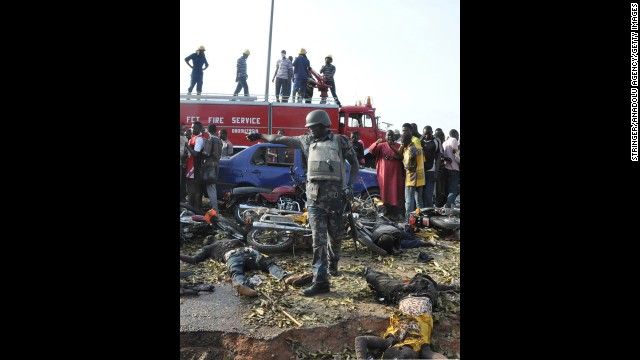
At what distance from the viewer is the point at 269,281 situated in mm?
4988

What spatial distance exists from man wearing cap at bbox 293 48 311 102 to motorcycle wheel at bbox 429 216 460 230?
314 inches

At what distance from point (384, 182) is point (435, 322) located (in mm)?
4701

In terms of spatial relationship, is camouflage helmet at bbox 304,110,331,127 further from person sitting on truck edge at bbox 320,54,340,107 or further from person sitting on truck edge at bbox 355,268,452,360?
person sitting on truck edge at bbox 320,54,340,107

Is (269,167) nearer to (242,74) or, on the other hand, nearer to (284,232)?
(284,232)

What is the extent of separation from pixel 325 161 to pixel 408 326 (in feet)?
6.64

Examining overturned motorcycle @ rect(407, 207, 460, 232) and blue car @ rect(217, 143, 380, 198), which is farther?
blue car @ rect(217, 143, 380, 198)

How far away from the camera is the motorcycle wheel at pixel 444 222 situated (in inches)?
283

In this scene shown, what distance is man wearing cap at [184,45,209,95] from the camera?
42.7 feet

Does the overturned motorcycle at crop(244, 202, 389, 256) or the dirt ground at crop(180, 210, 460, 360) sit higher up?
the overturned motorcycle at crop(244, 202, 389, 256)

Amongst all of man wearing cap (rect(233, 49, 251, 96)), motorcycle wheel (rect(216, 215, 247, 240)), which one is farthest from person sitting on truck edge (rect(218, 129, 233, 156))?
man wearing cap (rect(233, 49, 251, 96))

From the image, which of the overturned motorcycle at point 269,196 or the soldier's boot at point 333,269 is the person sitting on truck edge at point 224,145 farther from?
the soldier's boot at point 333,269

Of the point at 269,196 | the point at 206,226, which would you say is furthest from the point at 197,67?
the point at 206,226
